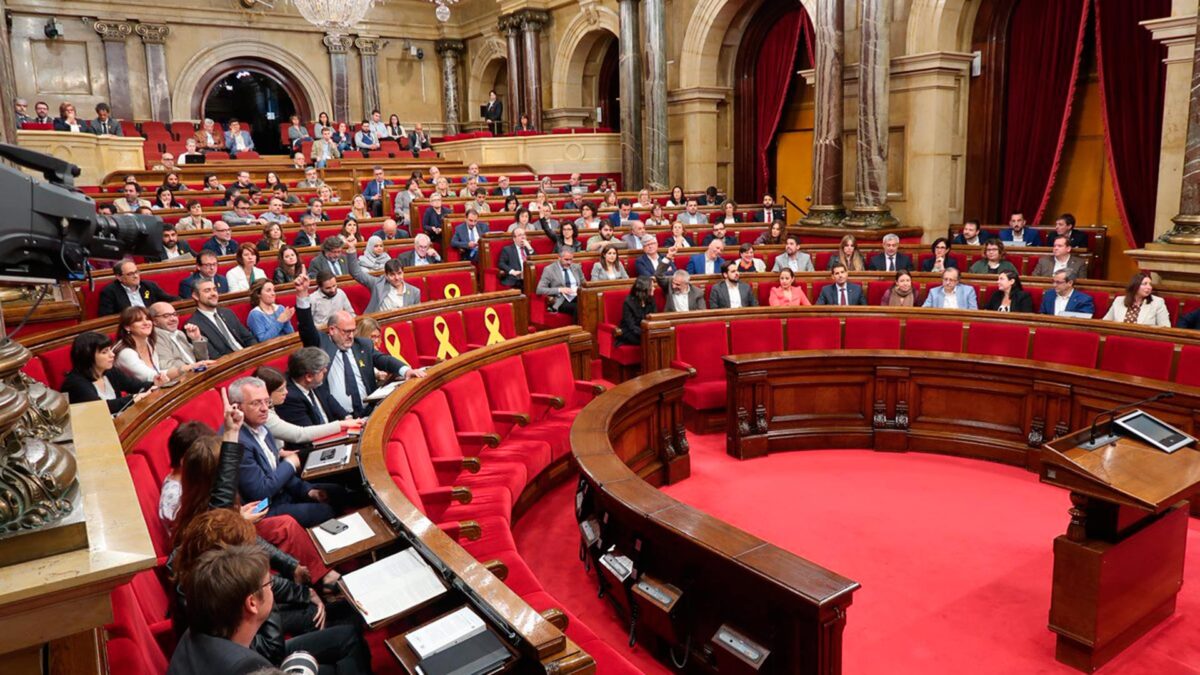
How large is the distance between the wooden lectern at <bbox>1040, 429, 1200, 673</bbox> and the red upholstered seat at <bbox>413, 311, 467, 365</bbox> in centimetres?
348

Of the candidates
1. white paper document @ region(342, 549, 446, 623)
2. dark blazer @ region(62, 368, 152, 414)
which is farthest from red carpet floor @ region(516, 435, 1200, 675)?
dark blazer @ region(62, 368, 152, 414)

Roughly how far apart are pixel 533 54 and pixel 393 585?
15485mm

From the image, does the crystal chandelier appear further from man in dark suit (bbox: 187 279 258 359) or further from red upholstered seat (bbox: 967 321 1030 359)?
red upholstered seat (bbox: 967 321 1030 359)

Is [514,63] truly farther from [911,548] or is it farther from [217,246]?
[911,548]

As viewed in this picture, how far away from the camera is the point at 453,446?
152 inches

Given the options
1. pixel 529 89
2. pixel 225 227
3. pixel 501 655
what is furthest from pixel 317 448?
pixel 529 89

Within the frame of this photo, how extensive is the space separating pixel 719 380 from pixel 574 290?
5.60ft

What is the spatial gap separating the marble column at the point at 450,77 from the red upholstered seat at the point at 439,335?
1438 centimetres

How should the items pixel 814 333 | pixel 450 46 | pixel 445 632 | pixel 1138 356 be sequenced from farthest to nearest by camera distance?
pixel 450 46, pixel 814 333, pixel 1138 356, pixel 445 632

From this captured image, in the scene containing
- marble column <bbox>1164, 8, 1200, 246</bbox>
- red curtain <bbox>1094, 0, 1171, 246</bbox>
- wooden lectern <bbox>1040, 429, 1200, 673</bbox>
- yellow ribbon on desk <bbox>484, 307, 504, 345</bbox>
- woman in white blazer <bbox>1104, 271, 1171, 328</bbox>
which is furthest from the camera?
Answer: red curtain <bbox>1094, 0, 1171, 246</bbox>

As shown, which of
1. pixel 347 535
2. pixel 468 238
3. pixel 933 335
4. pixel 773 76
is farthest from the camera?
pixel 773 76

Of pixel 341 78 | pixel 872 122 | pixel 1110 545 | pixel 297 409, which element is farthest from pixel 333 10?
pixel 1110 545

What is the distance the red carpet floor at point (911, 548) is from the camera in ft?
9.75

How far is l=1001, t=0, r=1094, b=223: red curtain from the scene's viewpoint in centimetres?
883
